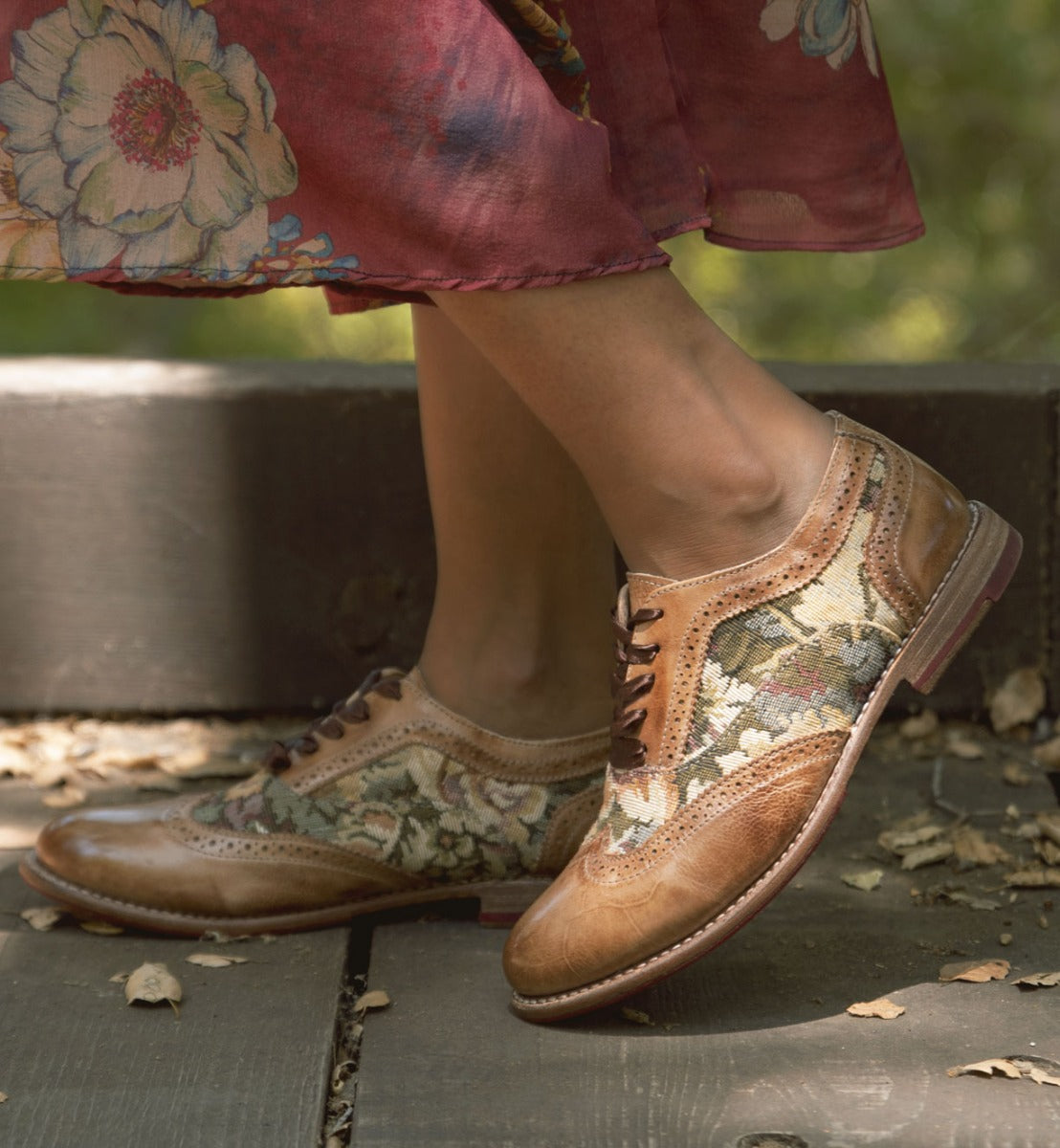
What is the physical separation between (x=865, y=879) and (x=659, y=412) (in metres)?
0.62

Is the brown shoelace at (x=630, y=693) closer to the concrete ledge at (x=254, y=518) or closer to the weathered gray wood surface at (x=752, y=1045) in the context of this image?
the weathered gray wood surface at (x=752, y=1045)

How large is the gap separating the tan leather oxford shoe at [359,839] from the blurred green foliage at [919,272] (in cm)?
638

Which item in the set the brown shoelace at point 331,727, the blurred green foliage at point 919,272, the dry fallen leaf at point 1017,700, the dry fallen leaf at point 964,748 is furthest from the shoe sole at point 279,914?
the blurred green foliage at point 919,272

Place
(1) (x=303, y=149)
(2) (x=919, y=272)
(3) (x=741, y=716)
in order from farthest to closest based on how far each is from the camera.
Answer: (2) (x=919, y=272) < (3) (x=741, y=716) < (1) (x=303, y=149)

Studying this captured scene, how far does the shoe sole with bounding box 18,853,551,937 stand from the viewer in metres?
1.45

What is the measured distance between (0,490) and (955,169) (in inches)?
287

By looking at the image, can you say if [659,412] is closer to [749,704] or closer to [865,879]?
[749,704]

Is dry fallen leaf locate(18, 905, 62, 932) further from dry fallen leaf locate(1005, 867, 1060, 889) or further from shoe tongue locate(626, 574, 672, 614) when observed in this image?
dry fallen leaf locate(1005, 867, 1060, 889)

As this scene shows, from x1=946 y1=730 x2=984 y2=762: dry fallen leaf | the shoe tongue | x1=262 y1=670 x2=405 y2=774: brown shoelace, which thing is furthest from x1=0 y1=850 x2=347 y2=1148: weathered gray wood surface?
x1=946 y1=730 x2=984 y2=762: dry fallen leaf

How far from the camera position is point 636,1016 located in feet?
4.10

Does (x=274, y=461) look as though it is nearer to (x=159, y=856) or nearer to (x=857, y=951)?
(x=159, y=856)

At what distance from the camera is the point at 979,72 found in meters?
7.98

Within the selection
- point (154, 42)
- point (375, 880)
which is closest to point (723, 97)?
point (154, 42)

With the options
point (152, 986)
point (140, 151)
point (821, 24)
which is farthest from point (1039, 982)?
point (140, 151)
